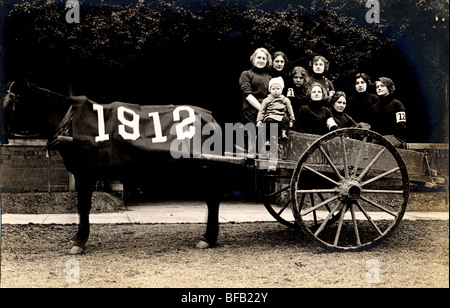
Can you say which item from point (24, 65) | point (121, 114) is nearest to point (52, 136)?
point (121, 114)

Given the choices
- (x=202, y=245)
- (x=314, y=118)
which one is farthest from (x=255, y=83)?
(x=202, y=245)

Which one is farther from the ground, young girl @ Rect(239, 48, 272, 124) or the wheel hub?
young girl @ Rect(239, 48, 272, 124)

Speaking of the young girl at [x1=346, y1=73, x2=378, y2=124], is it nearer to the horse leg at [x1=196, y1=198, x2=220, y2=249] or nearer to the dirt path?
the dirt path

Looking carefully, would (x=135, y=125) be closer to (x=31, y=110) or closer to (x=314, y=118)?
(x=31, y=110)

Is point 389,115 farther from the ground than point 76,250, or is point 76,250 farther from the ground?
point 389,115

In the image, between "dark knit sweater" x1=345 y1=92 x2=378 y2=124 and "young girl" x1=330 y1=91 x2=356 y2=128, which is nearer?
"young girl" x1=330 y1=91 x2=356 y2=128

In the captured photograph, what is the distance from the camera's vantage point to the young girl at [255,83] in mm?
5574

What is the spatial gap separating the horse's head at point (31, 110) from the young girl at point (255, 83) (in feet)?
6.32

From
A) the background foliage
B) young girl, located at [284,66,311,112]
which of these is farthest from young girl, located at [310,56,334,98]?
the background foliage

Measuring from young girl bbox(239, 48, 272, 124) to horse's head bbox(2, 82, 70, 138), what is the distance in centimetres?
193

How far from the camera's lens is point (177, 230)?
22.1 feet

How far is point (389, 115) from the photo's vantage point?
19.2 ft

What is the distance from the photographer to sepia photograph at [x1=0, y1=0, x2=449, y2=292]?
469 cm

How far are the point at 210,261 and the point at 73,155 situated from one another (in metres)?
1.66
